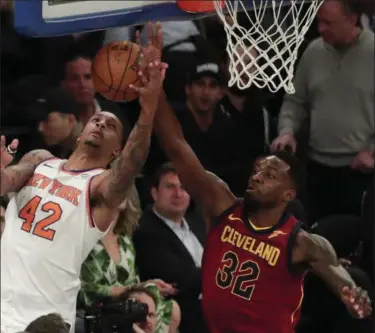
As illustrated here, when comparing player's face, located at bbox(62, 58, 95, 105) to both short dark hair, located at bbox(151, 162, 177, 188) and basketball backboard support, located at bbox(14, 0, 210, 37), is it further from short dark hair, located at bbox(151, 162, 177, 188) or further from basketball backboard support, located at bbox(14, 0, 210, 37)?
short dark hair, located at bbox(151, 162, 177, 188)

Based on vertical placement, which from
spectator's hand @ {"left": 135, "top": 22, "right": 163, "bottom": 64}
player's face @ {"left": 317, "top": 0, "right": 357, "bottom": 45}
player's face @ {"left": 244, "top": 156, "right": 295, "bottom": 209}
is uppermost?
player's face @ {"left": 317, "top": 0, "right": 357, "bottom": 45}

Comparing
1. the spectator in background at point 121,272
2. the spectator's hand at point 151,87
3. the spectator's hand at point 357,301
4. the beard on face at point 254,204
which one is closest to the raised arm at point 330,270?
the spectator's hand at point 357,301

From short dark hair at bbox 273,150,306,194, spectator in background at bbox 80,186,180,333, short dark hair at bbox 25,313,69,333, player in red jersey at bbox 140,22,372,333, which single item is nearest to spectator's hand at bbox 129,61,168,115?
player in red jersey at bbox 140,22,372,333

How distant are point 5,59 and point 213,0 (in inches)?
35.5

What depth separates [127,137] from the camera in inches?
142

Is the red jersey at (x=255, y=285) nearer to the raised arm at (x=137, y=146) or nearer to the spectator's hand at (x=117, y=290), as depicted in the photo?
the spectator's hand at (x=117, y=290)

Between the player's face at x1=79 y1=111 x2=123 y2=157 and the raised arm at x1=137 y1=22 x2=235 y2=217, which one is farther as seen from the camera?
the raised arm at x1=137 y1=22 x2=235 y2=217

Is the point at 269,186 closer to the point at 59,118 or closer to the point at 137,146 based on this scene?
the point at 137,146

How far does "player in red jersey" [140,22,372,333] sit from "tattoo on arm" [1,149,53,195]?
1.59 ft

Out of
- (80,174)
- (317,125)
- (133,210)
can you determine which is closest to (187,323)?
(133,210)

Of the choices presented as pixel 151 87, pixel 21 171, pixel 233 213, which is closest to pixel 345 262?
pixel 233 213

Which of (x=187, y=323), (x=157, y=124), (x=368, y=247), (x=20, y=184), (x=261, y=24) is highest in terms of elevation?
(x=261, y=24)

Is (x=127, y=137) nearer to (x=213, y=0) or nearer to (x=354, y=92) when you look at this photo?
(x=213, y=0)

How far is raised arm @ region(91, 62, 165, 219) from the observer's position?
11.5ft
